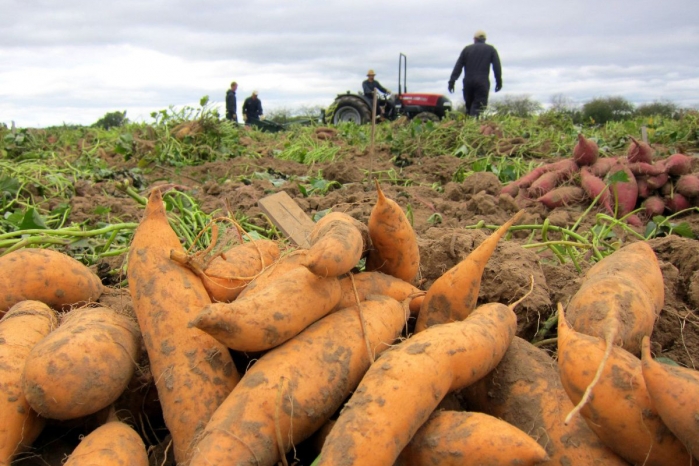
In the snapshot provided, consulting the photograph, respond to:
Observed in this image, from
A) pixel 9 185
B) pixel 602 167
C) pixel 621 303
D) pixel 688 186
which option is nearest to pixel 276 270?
pixel 621 303

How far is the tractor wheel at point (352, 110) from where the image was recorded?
1529cm

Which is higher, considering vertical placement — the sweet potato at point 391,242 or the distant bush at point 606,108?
the distant bush at point 606,108

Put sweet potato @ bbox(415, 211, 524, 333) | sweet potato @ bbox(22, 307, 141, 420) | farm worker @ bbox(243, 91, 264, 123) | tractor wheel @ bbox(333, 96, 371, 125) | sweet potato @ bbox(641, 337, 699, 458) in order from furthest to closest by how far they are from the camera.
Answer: farm worker @ bbox(243, 91, 264, 123)
tractor wheel @ bbox(333, 96, 371, 125)
sweet potato @ bbox(415, 211, 524, 333)
sweet potato @ bbox(22, 307, 141, 420)
sweet potato @ bbox(641, 337, 699, 458)

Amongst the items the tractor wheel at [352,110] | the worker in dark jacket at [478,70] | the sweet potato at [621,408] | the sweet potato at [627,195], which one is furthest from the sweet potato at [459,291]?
the tractor wheel at [352,110]

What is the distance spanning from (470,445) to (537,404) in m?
0.34

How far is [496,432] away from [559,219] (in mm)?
3889

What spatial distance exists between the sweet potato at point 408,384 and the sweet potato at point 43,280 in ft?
4.69

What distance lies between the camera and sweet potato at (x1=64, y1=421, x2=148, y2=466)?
4.47 ft

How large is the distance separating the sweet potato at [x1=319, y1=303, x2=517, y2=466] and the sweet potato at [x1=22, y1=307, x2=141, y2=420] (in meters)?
0.71

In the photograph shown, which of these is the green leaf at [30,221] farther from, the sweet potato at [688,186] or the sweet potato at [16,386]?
the sweet potato at [688,186]

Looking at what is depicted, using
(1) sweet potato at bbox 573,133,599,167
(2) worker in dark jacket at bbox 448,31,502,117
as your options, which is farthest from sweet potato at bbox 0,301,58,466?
(2) worker in dark jacket at bbox 448,31,502,117

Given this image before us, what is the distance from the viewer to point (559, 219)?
4820 mm

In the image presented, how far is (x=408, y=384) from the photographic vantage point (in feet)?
4.52

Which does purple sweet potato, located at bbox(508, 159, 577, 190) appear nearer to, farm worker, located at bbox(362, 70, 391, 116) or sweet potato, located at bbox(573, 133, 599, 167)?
sweet potato, located at bbox(573, 133, 599, 167)
